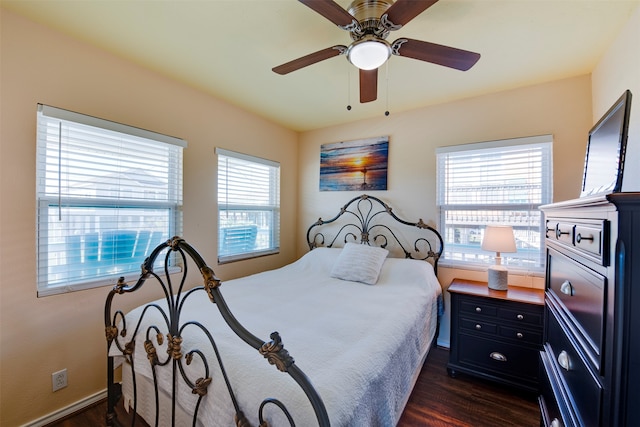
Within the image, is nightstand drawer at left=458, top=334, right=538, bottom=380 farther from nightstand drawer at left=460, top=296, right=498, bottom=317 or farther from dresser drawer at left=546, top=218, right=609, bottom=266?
dresser drawer at left=546, top=218, right=609, bottom=266

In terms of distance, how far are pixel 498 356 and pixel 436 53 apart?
7.29 ft

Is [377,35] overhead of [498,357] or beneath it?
overhead

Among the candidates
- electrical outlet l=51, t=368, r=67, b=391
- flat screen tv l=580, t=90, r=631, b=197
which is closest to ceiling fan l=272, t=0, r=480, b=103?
flat screen tv l=580, t=90, r=631, b=197

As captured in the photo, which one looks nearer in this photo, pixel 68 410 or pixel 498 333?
pixel 68 410

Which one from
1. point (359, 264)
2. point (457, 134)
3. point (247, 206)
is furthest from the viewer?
point (247, 206)

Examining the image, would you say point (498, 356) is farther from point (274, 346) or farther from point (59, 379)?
point (59, 379)

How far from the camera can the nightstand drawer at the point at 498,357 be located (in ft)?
6.57

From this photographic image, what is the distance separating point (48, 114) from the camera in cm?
174

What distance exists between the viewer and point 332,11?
1248 mm

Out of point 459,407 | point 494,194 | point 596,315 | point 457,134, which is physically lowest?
point 459,407

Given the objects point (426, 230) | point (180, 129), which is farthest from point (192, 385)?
point (426, 230)

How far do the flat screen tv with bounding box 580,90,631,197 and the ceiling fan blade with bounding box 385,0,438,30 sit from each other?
2.89ft

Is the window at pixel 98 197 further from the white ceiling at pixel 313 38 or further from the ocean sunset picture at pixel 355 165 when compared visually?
the ocean sunset picture at pixel 355 165

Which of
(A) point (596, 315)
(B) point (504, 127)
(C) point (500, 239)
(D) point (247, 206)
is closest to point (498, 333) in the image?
(C) point (500, 239)
